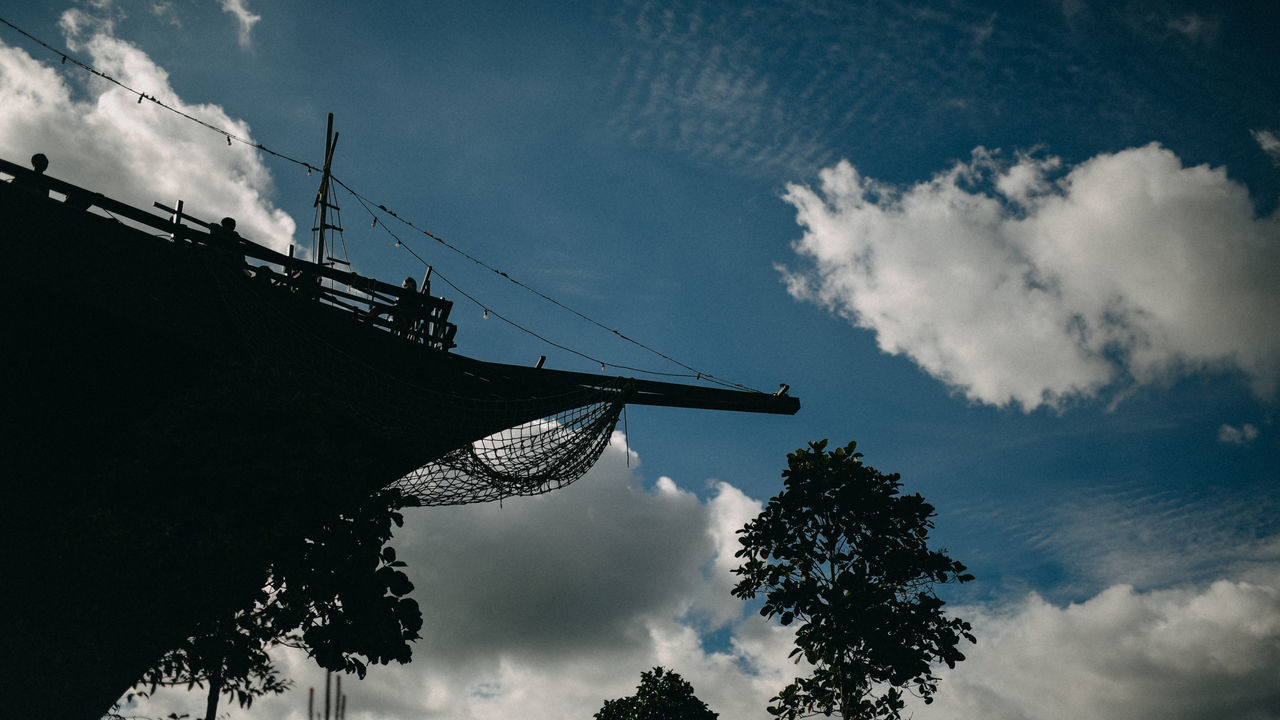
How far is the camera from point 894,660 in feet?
36.0

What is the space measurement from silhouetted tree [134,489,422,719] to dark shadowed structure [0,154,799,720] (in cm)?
52

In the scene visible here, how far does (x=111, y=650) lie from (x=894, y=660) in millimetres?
9814

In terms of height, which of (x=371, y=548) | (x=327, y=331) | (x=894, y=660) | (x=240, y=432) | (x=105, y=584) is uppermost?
(x=327, y=331)

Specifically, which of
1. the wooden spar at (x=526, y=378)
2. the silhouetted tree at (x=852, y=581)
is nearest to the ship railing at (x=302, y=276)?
the wooden spar at (x=526, y=378)

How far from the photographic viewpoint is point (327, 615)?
8867 millimetres

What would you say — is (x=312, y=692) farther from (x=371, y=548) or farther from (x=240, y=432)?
(x=240, y=432)

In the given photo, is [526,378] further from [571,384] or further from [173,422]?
[173,422]

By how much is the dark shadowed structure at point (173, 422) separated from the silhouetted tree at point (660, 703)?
19221 mm

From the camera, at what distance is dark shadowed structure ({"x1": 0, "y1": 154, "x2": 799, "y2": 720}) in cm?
696

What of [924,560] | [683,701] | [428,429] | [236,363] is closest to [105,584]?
[236,363]

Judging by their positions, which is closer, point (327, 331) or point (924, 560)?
point (327, 331)

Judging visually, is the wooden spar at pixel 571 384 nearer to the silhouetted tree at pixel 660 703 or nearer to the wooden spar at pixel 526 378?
the wooden spar at pixel 526 378

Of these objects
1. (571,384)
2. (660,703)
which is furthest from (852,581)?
(660,703)

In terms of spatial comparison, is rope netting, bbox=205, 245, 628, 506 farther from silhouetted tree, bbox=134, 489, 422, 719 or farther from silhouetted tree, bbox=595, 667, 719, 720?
silhouetted tree, bbox=595, 667, 719, 720
